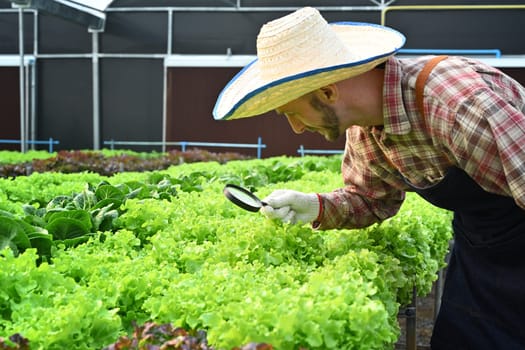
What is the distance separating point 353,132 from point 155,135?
19255 millimetres

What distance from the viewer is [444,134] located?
2.63 meters

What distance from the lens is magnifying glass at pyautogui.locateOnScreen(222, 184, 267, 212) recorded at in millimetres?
3127

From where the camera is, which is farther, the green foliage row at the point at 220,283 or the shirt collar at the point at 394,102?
the shirt collar at the point at 394,102

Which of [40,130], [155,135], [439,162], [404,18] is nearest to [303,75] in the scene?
[439,162]

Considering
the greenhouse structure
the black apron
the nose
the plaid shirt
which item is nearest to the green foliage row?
the black apron

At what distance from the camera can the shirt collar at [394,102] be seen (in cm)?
276

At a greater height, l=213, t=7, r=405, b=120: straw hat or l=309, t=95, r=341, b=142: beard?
l=213, t=7, r=405, b=120: straw hat

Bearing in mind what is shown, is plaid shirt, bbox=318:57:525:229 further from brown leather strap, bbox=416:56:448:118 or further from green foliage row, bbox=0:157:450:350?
green foliage row, bbox=0:157:450:350

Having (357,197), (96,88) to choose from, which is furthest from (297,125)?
(96,88)

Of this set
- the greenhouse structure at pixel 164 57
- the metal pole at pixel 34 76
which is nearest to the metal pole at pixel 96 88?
the greenhouse structure at pixel 164 57

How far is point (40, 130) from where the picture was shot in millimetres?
23547

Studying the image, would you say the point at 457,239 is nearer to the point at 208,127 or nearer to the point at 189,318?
the point at 189,318

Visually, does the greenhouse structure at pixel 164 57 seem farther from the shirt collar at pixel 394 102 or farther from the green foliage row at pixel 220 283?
the shirt collar at pixel 394 102

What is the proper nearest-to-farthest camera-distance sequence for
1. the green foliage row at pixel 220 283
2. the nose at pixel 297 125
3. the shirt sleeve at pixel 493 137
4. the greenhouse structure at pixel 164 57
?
1. the green foliage row at pixel 220 283
2. the shirt sleeve at pixel 493 137
3. the nose at pixel 297 125
4. the greenhouse structure at pixel 164 57
